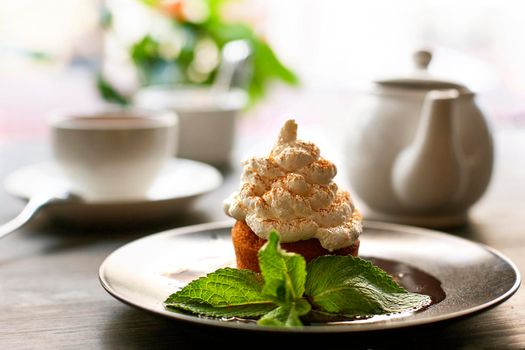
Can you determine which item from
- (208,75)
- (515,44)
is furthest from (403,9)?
(208,75)

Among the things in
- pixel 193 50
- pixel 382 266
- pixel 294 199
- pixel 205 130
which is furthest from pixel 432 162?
pixel 193 50

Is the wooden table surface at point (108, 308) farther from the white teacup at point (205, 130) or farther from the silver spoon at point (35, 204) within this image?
the white teacup at point (205, 130)

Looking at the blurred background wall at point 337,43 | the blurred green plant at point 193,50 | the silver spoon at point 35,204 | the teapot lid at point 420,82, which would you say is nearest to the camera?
the silver spoon at point 35,204

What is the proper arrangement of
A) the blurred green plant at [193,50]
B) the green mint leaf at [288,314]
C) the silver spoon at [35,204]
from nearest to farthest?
the green mint leaf at [288,314], the silver spoon at [35,204], the blurred green plant at [193,50]

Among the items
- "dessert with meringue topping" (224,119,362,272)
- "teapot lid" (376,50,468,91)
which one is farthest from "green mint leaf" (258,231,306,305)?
"teapot lid" (376,50,468,91)

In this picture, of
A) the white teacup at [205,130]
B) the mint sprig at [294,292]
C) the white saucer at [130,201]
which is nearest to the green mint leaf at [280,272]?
the mint sprig at [294,292]
